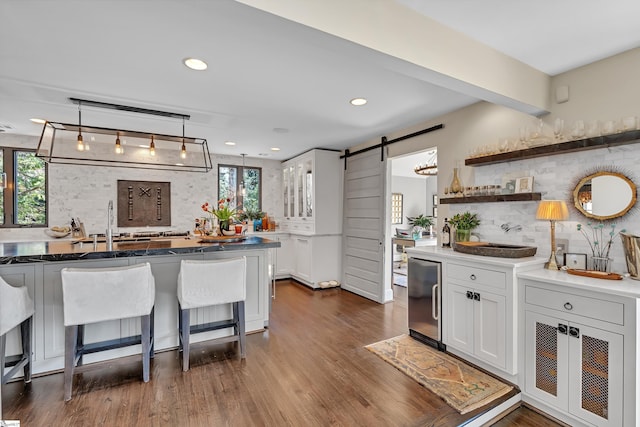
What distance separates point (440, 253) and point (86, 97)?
382cm

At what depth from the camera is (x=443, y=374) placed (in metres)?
2.40

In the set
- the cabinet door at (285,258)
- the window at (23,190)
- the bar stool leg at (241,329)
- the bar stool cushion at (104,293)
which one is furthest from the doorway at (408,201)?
the window at (23,190)

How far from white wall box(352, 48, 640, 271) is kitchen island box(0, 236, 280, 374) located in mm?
2253

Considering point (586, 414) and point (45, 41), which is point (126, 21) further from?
point (586, 414)

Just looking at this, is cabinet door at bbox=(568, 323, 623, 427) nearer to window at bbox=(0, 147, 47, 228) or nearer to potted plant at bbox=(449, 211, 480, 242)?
potted plant at bbox=(449, 211, 480, 242)

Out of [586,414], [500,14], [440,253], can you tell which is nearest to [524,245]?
[440,253]

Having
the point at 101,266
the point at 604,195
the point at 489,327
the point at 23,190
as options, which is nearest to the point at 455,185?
the point at 604,195

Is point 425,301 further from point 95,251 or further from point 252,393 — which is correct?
point 95,251

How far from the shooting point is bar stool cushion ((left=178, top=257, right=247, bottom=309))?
247 centimetres

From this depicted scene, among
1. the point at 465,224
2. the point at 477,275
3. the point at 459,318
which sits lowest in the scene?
the point at 459,318

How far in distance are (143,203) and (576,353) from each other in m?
5.98

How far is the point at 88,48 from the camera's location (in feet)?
6.85

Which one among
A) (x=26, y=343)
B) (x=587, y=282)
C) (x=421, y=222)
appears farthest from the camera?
(x=421, y=222)

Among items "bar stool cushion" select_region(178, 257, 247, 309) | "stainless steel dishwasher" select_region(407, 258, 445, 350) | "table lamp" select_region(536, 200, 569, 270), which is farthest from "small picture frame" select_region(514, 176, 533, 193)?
"bar stool cushion" select_region(178, 257, 247, 309)
